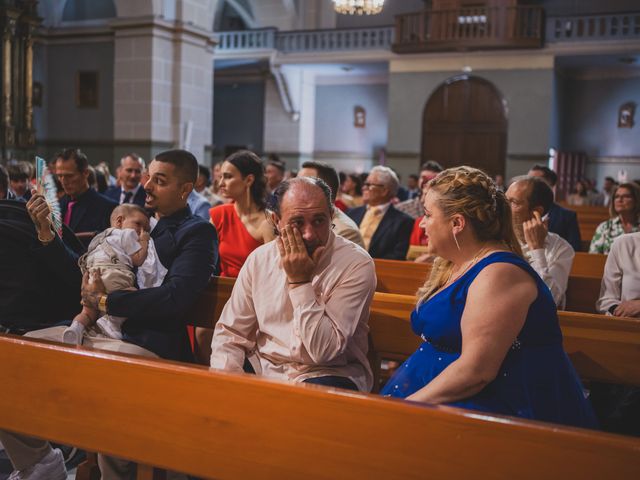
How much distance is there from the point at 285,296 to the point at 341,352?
0.99 ft

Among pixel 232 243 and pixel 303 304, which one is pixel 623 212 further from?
pixel 303 304

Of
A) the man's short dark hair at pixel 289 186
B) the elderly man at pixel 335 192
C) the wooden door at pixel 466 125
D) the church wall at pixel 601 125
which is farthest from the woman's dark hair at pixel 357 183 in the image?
the church wall at pixel 601 125

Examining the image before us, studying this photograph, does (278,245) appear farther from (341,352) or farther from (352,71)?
(352,71)

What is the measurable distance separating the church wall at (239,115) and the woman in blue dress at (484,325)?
19406mm

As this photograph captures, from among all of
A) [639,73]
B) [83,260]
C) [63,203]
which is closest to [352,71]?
[639,73]

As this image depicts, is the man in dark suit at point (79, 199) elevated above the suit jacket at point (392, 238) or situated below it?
above

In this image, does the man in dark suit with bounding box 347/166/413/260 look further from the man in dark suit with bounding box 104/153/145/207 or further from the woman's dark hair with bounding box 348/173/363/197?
the woman's dark hair with bounding box 348/173/363/197

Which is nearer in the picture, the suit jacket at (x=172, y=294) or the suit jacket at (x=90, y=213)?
the suit jacket at (x=172, y=294)

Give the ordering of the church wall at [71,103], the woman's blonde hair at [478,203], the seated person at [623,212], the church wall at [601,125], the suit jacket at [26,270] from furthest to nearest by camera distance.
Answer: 1. the church wall at [601,125]
2. the church wall at [71,103]
3. the seated person at [623,212]
4. the suit jacket at [26,270]
5. the woman's blonde hair at [478,203]

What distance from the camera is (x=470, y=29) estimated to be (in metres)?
16.4

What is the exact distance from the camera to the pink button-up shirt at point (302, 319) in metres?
2.33

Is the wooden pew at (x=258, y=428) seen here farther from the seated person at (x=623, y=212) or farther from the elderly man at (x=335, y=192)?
the seated person at (x=623, y=212)

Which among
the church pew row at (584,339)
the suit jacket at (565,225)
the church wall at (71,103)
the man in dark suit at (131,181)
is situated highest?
the church wall at (71,103)

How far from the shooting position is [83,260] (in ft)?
9.75
